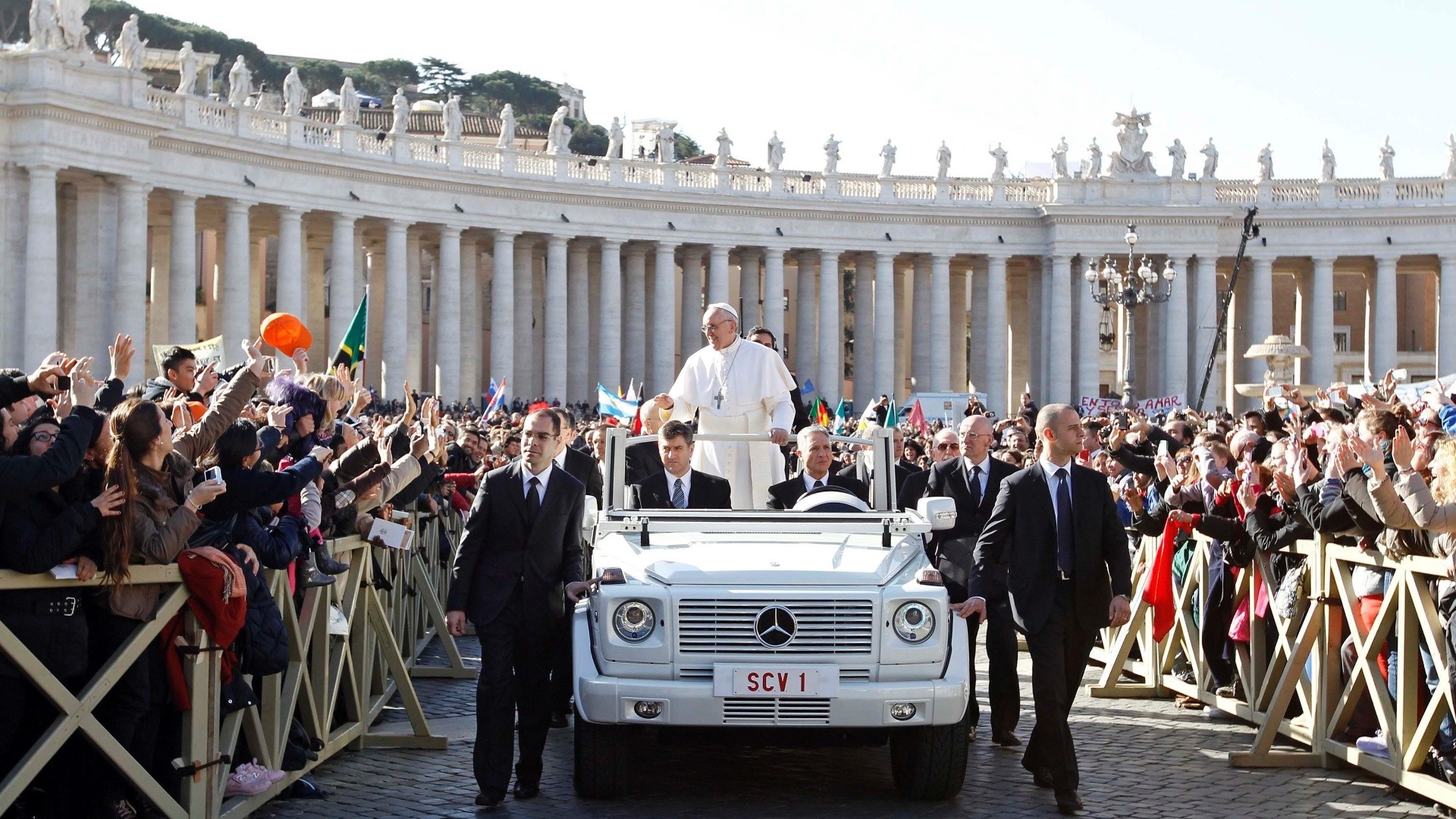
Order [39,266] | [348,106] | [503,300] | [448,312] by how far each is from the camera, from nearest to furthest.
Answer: [39,266] < [348,106] < [448,312] < [503,300]

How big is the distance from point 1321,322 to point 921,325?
16584 millimetres

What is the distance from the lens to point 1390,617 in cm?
1155

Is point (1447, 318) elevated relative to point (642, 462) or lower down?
elevated

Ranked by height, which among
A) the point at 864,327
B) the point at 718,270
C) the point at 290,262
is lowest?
the point at 864,327

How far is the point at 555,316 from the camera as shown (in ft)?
211

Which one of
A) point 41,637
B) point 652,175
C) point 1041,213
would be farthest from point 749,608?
point 1041,213

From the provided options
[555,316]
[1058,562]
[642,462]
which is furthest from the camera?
[555,316]

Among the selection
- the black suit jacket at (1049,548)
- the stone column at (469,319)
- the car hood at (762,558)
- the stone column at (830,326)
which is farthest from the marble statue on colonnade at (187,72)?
the black suit jacket at (1049,548)

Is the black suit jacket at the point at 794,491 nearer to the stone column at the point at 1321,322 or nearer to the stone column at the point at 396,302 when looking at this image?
the stone column at the point at 396,302

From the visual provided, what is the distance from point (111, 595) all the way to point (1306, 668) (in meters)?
9.25

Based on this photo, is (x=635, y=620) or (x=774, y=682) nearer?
(x=774, y=682)

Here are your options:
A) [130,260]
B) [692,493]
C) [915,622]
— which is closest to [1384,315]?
[130,260]

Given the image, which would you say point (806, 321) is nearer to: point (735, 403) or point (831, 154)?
point (831, 154)

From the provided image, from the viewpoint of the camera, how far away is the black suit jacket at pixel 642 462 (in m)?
15.6
